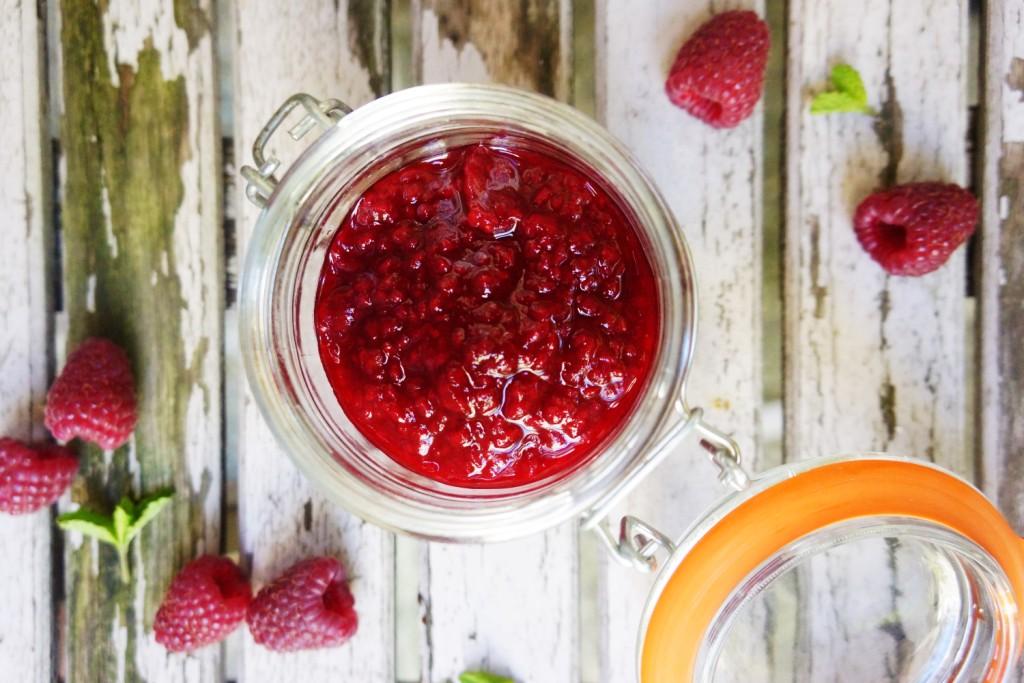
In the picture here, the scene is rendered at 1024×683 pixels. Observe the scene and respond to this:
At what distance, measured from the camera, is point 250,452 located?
944 millimetres

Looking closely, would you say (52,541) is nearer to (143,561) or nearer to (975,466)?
(143,561)

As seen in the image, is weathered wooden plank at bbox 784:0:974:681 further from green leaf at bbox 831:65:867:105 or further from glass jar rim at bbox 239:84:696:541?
glass jar rim at bbox 239:84:696:541

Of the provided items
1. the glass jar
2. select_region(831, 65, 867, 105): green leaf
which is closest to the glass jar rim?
the glass jar

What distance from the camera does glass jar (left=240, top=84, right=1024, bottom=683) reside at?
2.35 feet

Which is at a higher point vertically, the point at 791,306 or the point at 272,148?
the point at 272,148

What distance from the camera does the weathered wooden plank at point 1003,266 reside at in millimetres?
932

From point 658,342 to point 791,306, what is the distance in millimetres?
250

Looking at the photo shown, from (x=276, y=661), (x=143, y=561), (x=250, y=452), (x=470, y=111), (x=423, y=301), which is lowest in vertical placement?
(x=276, y=661)

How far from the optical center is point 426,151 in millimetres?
785

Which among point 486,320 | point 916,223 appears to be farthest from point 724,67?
point 486,320

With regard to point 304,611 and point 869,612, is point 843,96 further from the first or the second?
point 304,611

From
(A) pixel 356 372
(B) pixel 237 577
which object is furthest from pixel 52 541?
(A) pixel 356 372

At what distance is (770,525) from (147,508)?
642 millimetres

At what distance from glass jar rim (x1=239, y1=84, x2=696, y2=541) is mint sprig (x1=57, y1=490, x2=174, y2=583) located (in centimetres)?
25
